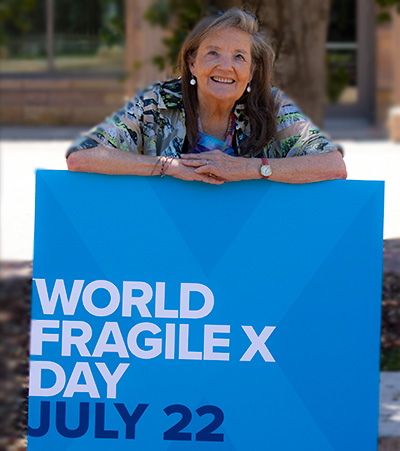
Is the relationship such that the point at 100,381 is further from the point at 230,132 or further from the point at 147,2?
the point at 147,2

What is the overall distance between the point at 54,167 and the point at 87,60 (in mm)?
5408

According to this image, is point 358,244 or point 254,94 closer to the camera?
point 358,244

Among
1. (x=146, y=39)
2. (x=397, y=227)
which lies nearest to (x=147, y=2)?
(x=146, y=39)

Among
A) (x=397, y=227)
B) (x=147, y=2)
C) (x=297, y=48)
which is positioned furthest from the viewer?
(x=147, y=2)

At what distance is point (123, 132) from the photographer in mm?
3053

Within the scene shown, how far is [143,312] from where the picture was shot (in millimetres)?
2850

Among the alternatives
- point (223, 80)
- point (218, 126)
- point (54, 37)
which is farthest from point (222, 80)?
point (54, 37)

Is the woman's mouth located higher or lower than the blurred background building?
lower

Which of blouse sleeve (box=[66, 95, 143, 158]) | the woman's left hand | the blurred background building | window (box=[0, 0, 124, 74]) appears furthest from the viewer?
window (box=[0, 0, 124, 74])

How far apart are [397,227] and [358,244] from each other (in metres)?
4.75

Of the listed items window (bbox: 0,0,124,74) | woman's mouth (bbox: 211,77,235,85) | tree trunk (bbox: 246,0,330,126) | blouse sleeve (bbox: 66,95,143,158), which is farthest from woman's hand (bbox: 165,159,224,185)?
window (bbox: 0,0,124,74)

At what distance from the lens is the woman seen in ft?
9.34

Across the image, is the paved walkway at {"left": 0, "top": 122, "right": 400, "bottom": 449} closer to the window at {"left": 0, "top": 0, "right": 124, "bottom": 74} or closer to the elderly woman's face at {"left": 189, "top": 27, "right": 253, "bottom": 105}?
the window at {"left": 0, "top": 0, "right": 124, "bottom": 74}

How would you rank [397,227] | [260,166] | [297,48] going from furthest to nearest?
[397,227]
[297,48]
[260,166]
